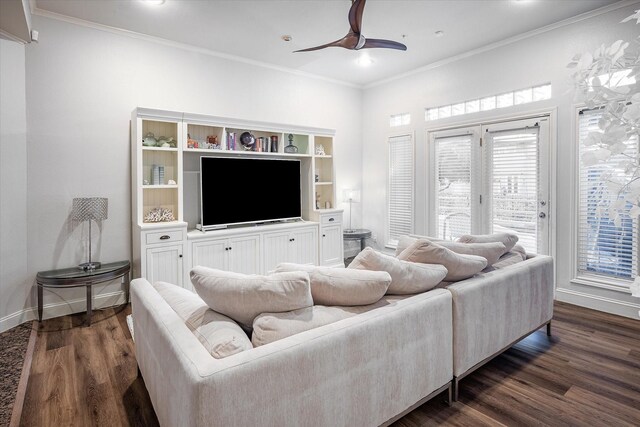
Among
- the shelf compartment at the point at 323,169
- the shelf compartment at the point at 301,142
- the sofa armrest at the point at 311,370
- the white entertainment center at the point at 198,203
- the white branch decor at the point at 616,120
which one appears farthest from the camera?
the shelf compartment at the point at 323,169

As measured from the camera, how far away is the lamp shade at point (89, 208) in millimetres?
3551

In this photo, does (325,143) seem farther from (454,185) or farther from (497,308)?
(497,308)

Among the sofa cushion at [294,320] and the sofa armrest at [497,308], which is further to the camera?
the sofa armrest at [497,308]

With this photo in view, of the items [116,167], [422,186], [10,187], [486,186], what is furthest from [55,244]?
[486,186]

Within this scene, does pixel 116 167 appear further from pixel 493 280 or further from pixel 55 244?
pixel 493 280

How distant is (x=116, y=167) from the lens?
13.1 feet

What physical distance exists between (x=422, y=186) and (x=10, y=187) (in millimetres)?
4812

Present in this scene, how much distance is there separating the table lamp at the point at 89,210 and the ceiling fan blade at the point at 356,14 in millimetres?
2866

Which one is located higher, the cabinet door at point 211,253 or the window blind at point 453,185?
the window blind at point 453,185

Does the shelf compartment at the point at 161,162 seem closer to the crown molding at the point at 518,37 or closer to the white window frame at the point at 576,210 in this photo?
the crown molding at the point at 518,37

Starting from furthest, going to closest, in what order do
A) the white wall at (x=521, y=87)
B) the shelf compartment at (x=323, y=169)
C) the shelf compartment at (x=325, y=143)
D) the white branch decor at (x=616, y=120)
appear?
the shelf compartment at (x=323, y=169), the shelf compartment at (x=325, y=143), the white wall at (x=521, y=87), the white branch decor at (x=616, y=120)

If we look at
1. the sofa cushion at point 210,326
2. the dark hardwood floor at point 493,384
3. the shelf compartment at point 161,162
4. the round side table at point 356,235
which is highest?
the shelf compartment at point 161,162

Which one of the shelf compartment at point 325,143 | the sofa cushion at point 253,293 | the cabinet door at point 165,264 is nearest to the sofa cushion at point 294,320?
the sofa cushion at point 253,293

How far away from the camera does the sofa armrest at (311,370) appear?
1.37 metres
